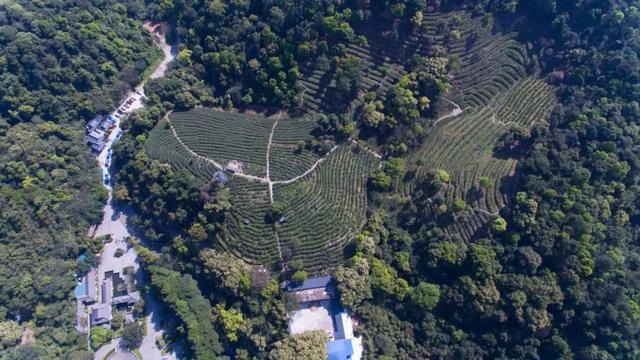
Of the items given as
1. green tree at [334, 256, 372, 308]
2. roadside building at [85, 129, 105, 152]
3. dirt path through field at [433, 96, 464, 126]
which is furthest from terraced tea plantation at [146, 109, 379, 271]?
dirt path through field at [433, 96, 464, 126]

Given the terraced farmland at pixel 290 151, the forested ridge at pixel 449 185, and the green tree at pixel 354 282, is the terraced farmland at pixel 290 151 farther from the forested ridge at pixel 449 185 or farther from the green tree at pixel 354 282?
the green tree at pixel 354 282

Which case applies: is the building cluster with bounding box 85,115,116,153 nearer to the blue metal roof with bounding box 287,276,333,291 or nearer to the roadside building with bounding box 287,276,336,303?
the blue metal roof with bounding box 287,276,333,291

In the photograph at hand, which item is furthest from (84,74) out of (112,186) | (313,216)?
(313,216)

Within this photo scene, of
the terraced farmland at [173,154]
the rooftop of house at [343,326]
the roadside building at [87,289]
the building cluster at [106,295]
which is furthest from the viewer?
the terraced farmland at [173,154]

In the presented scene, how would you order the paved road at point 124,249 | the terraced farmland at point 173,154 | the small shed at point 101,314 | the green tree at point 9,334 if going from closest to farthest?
the green tree at point 9,334, the paved road at point 124,249, the small shed at point 101,314, the terraced farmland at point 173,154

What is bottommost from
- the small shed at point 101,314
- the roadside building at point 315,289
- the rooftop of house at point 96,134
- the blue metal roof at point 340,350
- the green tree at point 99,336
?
the green tree at point 99,336

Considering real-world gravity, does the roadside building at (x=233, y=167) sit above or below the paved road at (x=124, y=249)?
above

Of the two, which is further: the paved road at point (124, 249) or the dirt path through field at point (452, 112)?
the dirt path through field at point (452, 112)

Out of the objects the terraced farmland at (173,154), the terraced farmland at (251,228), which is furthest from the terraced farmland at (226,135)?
the terraced farmland at (251,228)
